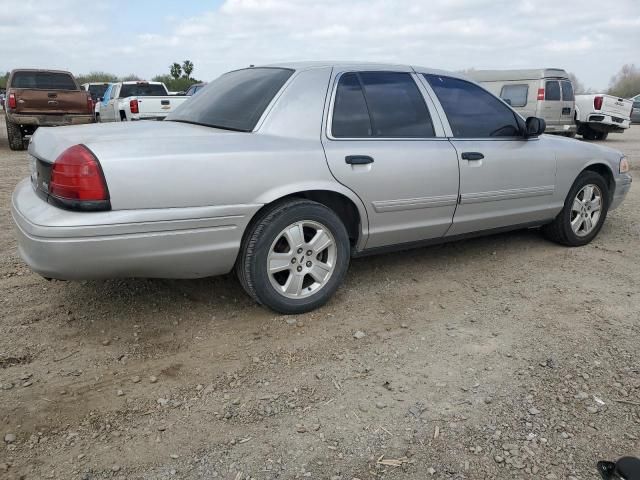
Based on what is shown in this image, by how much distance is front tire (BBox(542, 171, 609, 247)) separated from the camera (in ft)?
16.1

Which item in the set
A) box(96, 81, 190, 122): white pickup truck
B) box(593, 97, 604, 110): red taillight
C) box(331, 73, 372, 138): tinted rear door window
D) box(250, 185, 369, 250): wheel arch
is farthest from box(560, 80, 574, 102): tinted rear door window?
box(250, 185, 369, 250): wheel arch

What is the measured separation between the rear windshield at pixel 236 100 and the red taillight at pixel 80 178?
3.08ft

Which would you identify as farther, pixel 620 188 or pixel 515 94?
pixel 515 94

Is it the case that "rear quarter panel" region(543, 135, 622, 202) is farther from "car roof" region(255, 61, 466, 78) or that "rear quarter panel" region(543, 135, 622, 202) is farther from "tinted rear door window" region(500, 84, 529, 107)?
"tinted rear door window" region(500, 84, 529, 107)

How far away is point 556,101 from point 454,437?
14.1 metres

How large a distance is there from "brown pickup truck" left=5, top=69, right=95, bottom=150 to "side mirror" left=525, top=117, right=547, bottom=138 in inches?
433

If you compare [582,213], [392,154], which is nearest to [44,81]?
[392,154]

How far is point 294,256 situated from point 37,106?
1125 centimetres

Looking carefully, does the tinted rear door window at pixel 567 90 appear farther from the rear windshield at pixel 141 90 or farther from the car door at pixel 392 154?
the car door at pixel 392 154

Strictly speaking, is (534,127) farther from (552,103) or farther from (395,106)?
(552,103)

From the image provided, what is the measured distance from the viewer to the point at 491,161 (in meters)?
4.18

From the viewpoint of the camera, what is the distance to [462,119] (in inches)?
164

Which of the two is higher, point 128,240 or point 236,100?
point 236,100

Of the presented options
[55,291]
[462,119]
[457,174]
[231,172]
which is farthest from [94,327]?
[462,119]
